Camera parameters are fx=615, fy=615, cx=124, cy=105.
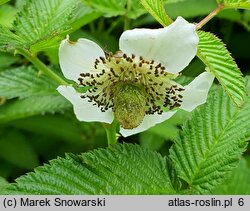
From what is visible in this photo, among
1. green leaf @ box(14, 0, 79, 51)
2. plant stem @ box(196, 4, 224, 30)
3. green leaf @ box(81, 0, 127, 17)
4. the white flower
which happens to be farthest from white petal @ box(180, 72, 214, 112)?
green leaf @ box(81, 0, 127, 17)

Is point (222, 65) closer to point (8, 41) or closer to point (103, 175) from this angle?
point (103, 175)

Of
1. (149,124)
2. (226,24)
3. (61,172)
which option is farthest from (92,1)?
(226,24)

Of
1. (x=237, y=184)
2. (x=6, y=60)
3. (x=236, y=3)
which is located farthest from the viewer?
(x=6, y=60)

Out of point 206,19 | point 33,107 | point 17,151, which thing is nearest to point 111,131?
point 206,19

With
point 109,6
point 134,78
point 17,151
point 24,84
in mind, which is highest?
point 109,6

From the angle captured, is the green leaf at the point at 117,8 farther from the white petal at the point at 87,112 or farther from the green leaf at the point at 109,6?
the white petal at the point at 87,112

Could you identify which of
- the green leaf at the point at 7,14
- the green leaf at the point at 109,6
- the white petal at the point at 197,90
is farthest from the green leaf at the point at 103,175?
the green leaf at the point at 7,14

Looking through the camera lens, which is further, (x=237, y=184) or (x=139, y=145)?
(x=237, y=184)

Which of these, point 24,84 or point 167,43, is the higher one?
point 167,43
